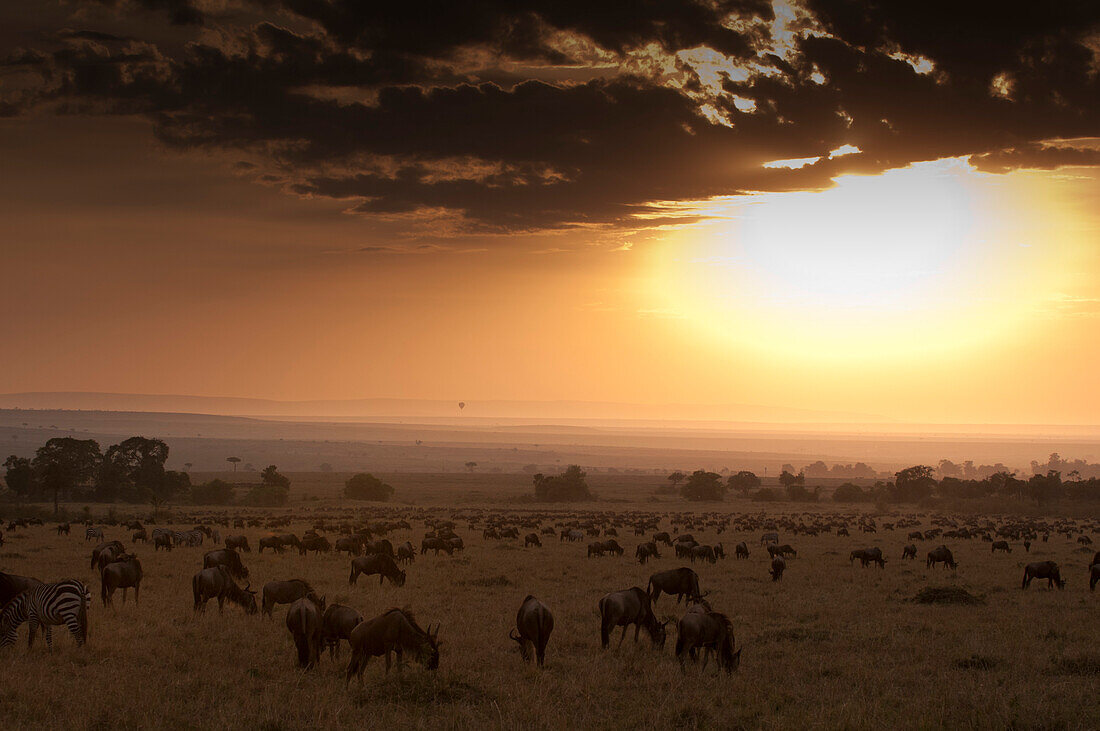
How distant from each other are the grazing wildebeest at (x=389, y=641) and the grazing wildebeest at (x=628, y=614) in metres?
4.25

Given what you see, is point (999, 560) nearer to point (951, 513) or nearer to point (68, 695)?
point (68, 695)

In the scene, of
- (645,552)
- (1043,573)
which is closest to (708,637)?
(1043,573)

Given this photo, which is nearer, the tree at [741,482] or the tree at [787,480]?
the tree at [741,482]

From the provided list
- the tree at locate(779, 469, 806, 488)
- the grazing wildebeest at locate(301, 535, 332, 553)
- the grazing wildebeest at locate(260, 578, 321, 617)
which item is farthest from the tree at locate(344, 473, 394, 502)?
the grazing wildebeest at locate(260, 578, 321, 617)

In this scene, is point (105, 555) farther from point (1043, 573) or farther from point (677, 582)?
point (1043, 573)

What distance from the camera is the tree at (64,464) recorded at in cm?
7256

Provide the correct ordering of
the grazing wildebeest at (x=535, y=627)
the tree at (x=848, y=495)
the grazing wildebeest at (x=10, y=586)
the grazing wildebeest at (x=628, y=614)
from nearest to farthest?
1. the grazing wildebeest at (x=535, y=627)
2. the grazing wildebeest at (x=10, y=586)
3. the grazing wildebeest at (x=628, y=614)
4. the tree at (x=848, y=495)

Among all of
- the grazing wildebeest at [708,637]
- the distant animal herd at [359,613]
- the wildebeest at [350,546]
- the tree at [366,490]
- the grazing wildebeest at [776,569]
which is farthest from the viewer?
the tree at [366,490]

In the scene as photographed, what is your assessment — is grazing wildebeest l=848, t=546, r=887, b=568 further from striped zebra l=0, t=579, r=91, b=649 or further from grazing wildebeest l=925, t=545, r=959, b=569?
striped zebra l=0, t=579, r=91, b=649

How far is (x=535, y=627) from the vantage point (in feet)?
49.5

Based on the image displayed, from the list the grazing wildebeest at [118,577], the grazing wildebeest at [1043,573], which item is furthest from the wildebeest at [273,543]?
the grazing wildebeest at [1043,573]

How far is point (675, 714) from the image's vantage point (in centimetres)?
1230

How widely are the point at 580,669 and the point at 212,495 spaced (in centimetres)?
8515

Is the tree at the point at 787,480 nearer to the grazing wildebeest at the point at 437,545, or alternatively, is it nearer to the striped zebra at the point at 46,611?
the grazing wildebeest at the point at 437,545
